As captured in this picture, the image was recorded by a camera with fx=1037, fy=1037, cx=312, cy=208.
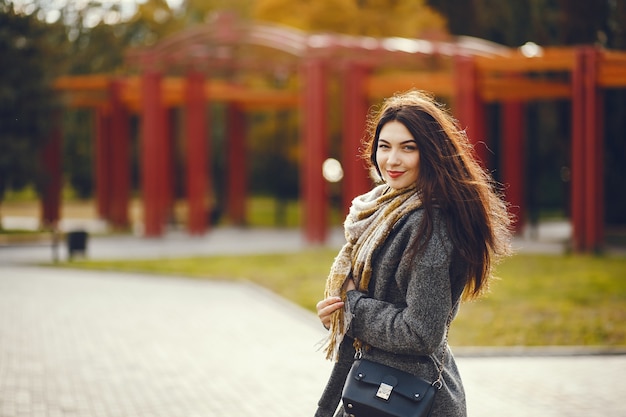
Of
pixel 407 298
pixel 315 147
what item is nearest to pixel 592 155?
pixel 315 147

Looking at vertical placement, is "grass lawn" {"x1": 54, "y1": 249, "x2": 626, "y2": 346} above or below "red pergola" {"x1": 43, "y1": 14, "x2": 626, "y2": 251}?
below

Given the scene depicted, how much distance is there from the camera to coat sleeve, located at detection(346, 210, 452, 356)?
133 inches

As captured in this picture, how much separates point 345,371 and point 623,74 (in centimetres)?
1774

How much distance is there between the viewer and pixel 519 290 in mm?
14656

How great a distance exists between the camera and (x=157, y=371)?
9.00 metres

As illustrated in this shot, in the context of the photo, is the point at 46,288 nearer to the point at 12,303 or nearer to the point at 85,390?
the point at 12,303

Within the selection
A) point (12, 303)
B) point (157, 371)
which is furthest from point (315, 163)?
point (157, 371)

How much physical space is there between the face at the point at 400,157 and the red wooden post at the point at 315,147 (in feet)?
65.6

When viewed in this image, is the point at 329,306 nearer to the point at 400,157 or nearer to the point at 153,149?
the point at 400,157

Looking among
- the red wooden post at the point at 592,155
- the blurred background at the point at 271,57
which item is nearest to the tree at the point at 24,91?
the blurred background at the point at 271,57

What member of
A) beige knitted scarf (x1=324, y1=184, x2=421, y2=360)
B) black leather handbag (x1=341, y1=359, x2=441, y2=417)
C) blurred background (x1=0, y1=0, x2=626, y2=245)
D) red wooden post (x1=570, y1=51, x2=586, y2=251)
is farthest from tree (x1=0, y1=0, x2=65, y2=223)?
black leather handbag (x1=341, y1=359, x2=441, y2=417)

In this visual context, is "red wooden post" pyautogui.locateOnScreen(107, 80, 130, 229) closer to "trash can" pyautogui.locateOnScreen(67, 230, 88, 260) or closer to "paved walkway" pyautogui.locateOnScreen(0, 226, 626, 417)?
"trash can" pyautogui.locateOnScreen(67, 230, 88, 260)

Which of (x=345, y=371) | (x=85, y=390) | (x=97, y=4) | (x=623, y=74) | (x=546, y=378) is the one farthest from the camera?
(x=97, y=4)

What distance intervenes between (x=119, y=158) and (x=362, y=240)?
1136 inches
